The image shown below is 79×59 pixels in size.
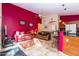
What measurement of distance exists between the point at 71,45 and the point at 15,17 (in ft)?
4.65

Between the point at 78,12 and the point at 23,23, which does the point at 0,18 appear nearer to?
the point at 23,23

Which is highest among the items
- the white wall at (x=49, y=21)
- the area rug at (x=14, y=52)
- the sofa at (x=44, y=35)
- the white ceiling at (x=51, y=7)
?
the white ceiling at (x=51, y=7)

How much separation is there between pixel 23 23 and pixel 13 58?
795mm

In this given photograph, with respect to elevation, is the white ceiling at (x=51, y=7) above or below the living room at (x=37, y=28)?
above

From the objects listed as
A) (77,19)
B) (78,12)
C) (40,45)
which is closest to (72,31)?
(77,19)

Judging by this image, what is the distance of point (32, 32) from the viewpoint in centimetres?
226

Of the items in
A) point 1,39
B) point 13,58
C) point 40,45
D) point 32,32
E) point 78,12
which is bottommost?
point 13,58

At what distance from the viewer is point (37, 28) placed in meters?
2.25

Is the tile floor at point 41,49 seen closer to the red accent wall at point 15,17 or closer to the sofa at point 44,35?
the sofa at point 44,35

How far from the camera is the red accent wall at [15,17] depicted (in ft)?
7.06

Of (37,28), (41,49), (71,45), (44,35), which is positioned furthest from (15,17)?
(71,45)

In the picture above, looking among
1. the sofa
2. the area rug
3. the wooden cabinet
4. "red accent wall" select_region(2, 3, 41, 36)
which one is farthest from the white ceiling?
the area rug

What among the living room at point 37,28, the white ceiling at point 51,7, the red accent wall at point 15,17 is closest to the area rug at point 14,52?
the living room at point 37,28

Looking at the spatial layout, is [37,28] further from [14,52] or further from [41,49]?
[14,52]
